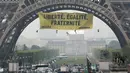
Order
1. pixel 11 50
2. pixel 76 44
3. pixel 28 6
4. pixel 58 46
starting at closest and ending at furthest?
pixel 28 6, pixel 11 50, pixel 76 44, pixel 58 46

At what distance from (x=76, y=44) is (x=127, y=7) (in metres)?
88.5

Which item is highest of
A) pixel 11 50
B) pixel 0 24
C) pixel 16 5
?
pixel 16 5

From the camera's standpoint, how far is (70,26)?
36.2 m

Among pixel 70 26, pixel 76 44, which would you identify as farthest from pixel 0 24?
pixel 76 44

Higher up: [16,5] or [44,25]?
[16,5]

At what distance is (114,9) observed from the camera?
4525 cm

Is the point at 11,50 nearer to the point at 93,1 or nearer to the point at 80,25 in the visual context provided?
the point at 93,1

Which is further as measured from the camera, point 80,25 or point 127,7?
point 127,7

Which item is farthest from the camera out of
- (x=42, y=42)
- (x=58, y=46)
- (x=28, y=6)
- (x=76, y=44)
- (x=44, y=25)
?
(x=42, y=42)

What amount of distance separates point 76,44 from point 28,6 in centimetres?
9047

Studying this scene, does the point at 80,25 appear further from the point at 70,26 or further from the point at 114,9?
the point at 114,9

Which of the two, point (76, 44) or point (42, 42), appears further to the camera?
point (42, 42)

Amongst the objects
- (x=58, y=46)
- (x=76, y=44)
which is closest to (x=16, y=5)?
(x=76, y=44)

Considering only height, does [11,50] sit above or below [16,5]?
below
